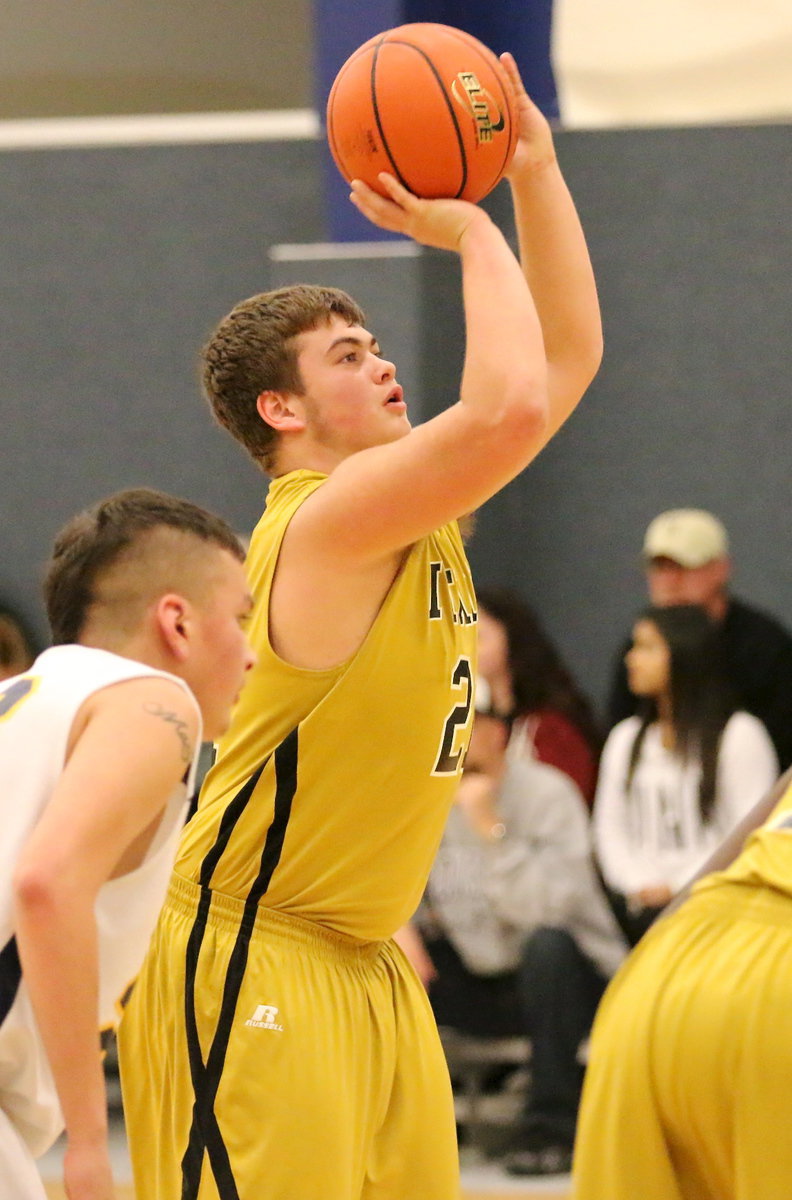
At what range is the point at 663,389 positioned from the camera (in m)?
8.02

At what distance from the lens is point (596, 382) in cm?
807

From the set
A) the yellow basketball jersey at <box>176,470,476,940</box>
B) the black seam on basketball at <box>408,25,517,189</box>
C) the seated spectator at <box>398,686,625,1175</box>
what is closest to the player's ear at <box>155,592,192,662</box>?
the yellow basketball jersey at <box>176,470,476,940</box>

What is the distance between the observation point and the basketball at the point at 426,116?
9.91ft

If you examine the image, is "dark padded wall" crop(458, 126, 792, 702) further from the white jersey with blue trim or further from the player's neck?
the white jersey with blue trim

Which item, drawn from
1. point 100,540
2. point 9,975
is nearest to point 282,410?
point 100,540

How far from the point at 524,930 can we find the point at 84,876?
4037mm

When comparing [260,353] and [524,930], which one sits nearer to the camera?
[260,353]

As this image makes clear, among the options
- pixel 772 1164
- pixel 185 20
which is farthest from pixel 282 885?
pixel 185 20

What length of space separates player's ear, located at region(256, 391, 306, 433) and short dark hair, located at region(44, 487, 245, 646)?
2.17 feet

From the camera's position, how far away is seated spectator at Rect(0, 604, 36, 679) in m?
7.24

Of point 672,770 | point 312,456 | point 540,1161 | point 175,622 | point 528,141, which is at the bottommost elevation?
point 540,1161

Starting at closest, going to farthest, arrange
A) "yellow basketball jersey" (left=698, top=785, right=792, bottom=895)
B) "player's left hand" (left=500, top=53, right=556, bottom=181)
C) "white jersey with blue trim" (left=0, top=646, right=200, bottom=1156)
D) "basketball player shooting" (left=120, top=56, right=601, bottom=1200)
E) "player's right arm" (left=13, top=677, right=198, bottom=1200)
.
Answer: "player's right arm" (left=13, top=677, right=198, bottom=1200), "white jersey with blue trim" (left=0, top=646, right=200, bottom=1156), "yellow basketball jersey" (left=698, top=785, right=792, bottom=895), "basketball player shooting" (left=120, top=56, right=601, bottom=1200), "player's left hand" (left=500, top=53, right=556, bottom=181)

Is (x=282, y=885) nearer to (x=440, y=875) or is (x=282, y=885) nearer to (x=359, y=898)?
(x=359, y=898)

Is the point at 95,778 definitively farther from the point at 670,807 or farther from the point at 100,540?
the point at 670,807
